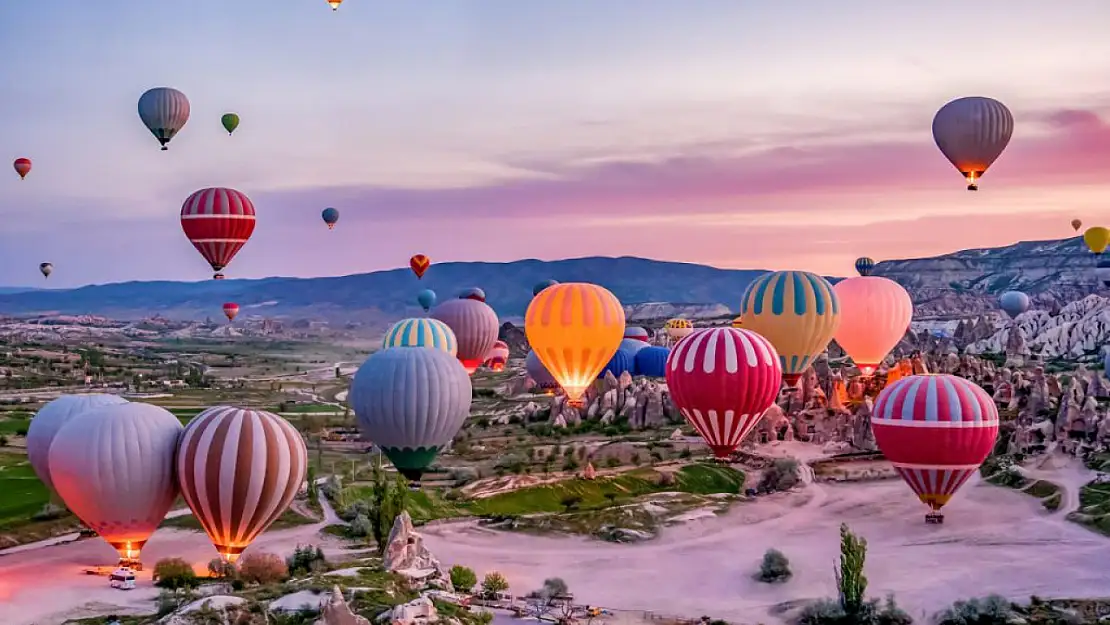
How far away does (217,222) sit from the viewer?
5203 cm

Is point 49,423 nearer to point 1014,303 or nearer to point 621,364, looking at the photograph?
point 621,364

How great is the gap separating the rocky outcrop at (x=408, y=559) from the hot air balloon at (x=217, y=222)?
79.5 feet

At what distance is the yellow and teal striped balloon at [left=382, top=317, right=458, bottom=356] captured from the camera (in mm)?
58219

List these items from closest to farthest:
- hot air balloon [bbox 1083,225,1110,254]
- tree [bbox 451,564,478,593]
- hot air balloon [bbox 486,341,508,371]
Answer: tree [bbox 451,564,478,593]
hot air balloon [bbox 1083,225,1110,254]
hot air balloon [bbox 486,341,508,371]

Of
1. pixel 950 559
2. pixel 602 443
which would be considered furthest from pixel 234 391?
pixel 950 559

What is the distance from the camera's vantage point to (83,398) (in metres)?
37.7

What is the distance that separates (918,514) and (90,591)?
26.3m

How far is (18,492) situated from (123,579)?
53.9 ft

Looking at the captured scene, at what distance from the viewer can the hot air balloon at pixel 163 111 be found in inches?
2217

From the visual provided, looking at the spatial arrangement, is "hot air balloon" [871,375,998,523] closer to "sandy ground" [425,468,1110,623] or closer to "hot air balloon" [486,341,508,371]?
"sandy ground" [425,468,1110,623]

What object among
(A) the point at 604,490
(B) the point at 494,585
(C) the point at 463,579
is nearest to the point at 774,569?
(B) the point at 494,585

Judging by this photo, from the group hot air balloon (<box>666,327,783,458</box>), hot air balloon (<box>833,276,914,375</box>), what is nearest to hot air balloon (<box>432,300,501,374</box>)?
hot air balloon (<box>833,276,914,375</box>)

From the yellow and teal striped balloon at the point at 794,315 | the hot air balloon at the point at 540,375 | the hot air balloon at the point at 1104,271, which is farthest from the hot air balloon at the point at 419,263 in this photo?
the hot air balloon at the point at 1104,271

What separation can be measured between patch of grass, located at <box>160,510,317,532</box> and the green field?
14.9 ft
